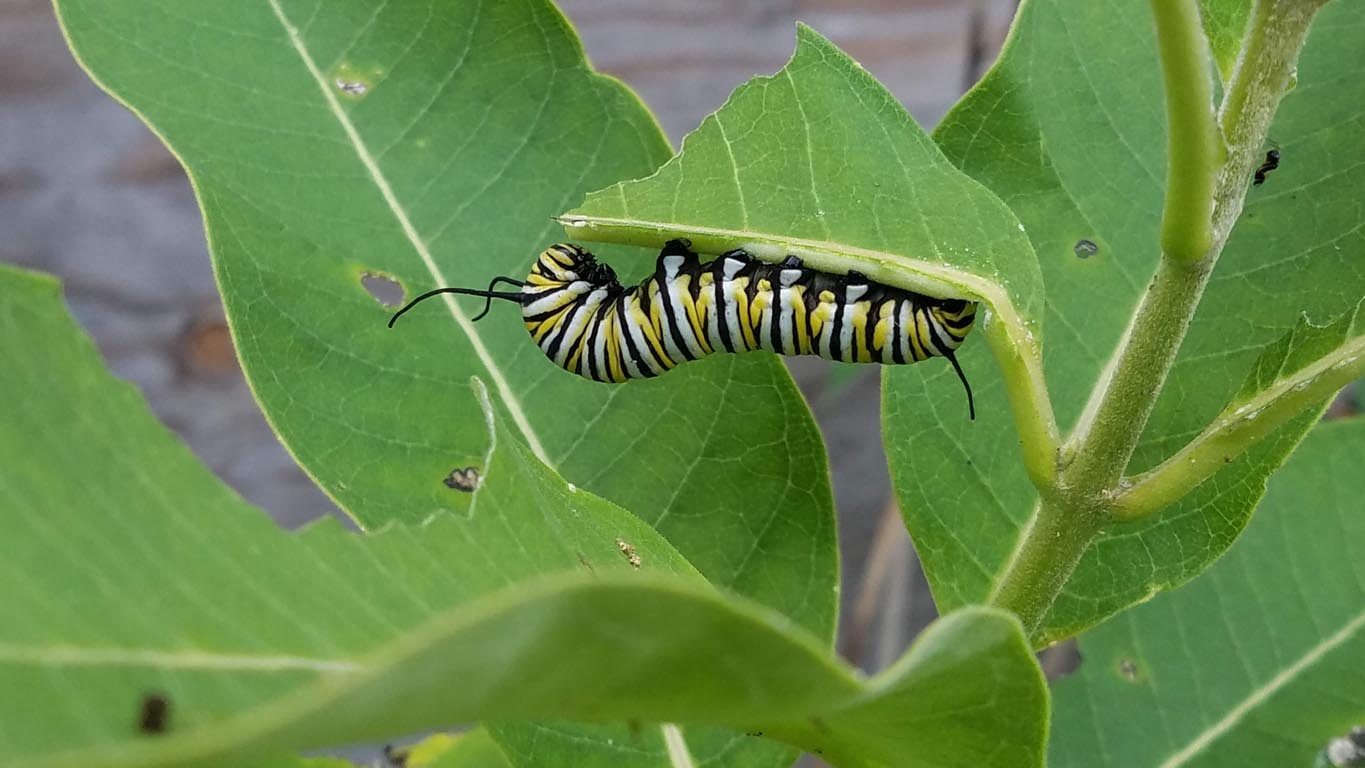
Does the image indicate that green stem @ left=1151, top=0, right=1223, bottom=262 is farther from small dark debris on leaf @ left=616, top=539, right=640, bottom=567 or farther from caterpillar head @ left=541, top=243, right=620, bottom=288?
caterpillar head @ left=541, top=243, right=620, bottom=288

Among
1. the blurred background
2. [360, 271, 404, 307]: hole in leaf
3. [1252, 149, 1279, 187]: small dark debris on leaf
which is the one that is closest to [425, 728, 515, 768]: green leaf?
[360, 271, 404, 307]: hole in leaf

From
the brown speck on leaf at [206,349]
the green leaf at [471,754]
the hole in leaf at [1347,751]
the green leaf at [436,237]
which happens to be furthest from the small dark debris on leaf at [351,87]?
the brown speck on leaf at [206,349]

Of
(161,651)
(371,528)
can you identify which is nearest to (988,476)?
(371,528)

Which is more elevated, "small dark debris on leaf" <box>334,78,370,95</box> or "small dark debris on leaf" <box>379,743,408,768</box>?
"small dark debris on leaf" <box>334,78,370,95</box>

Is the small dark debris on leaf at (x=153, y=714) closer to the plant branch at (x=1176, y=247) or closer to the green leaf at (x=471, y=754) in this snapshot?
the plant branch at (x=1176, y=247)

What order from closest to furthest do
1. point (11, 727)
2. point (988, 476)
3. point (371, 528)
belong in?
point (11, 727) → point (371, 528) → point (988, 476)

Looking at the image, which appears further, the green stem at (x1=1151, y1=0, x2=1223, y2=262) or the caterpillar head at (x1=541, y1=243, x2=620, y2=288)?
the caterpillar head at (x1=541, y1=243, x2=620, y2=288)

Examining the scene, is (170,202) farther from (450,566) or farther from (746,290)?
(450,566)
